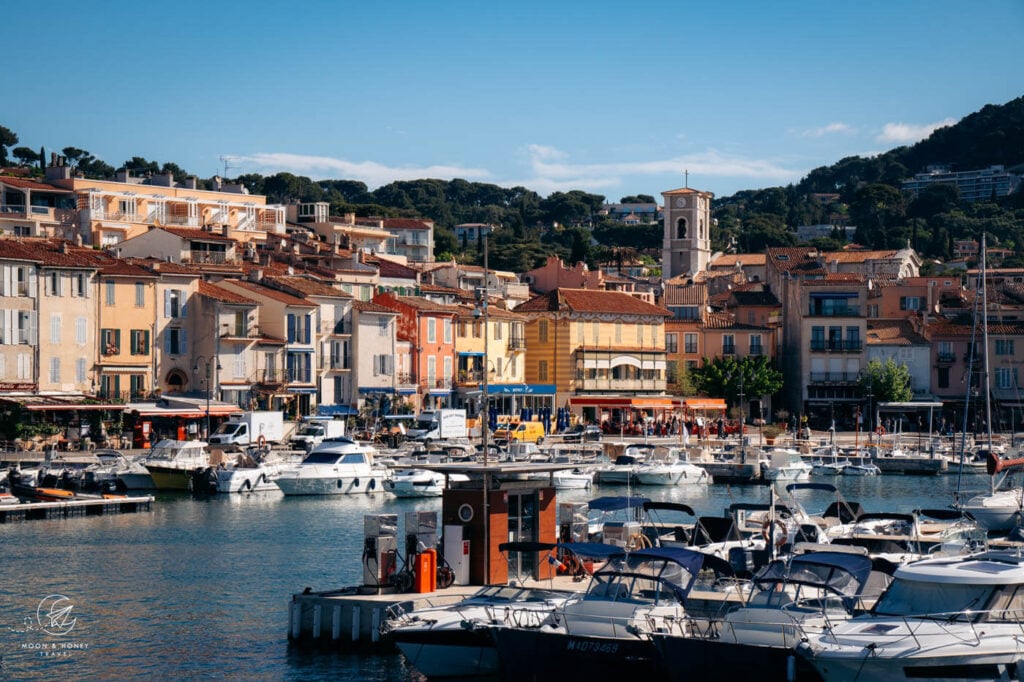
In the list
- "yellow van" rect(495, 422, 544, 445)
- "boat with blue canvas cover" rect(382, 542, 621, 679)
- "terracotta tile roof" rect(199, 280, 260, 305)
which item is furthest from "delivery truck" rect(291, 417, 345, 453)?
"boat with blue canvas cover" rect(382, 542, 621, 679)

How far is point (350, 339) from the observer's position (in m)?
84.0

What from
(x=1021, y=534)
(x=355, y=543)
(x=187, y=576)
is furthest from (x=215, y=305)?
(x=1021, y=534)

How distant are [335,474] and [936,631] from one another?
40.9 m

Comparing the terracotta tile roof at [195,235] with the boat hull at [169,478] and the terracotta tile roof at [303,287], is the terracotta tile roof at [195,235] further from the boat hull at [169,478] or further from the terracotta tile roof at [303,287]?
the boat hull at [169,478]

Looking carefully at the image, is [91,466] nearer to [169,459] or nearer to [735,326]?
[169,459]

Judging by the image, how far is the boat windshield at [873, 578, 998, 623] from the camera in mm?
24797

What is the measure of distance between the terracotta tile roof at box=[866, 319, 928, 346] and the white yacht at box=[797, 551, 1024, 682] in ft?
249

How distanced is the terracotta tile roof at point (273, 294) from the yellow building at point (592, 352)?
1858 centimetres

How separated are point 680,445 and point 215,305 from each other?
24648mm

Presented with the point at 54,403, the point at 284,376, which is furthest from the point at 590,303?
the point at 54,403

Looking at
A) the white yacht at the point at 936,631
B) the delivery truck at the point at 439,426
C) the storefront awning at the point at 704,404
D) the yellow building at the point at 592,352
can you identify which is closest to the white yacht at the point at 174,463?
the delivery truck at the point at 439,426

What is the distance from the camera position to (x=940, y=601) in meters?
25.1

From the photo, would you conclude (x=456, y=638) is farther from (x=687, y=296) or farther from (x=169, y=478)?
(x=687, y=296)

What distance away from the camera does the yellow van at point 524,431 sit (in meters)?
82.9
